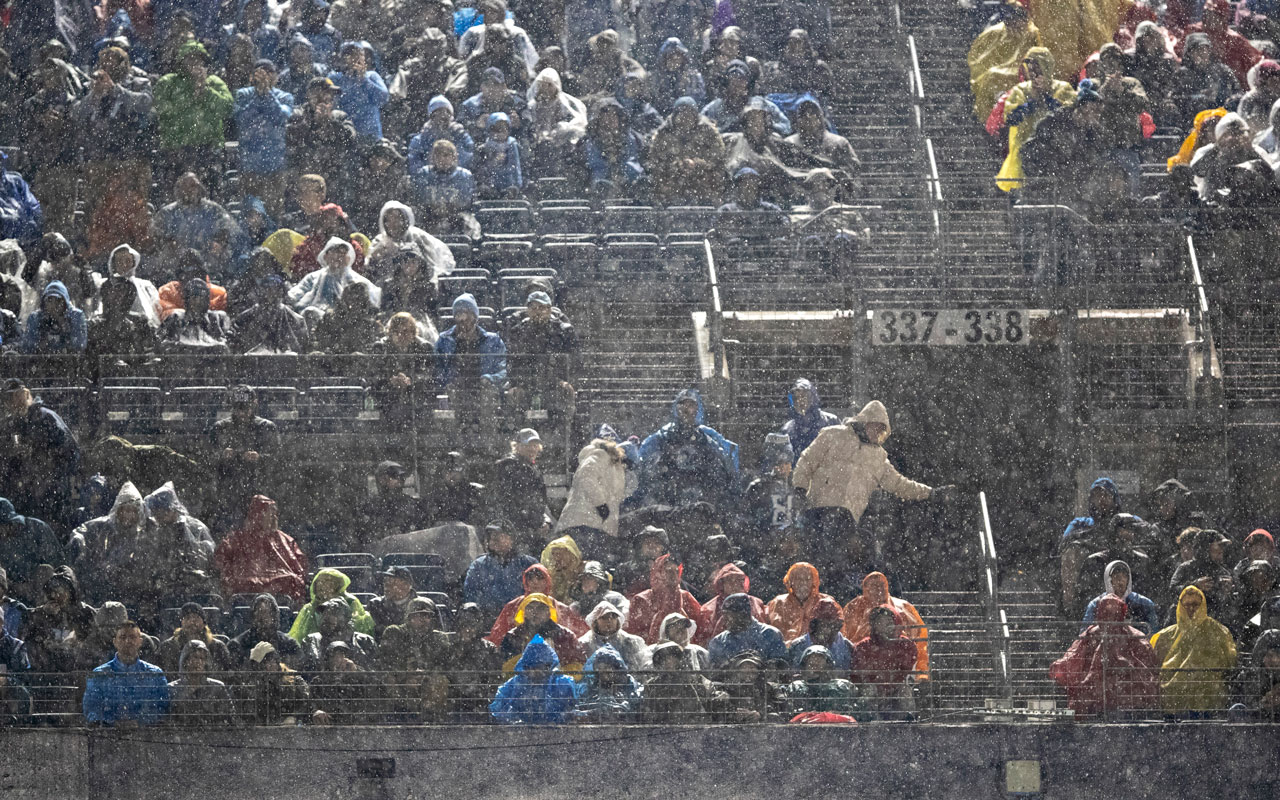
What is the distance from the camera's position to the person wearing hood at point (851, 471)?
1759 centimetres

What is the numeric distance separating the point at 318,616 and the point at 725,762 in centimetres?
302

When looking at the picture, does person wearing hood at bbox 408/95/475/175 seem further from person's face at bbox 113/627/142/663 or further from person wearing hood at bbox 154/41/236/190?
person's face at bbox 113/627/142/663

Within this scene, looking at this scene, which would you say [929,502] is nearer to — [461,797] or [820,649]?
[820,649]

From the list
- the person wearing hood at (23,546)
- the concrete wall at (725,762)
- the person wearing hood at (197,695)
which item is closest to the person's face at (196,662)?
the person wearing hood at (197,695)

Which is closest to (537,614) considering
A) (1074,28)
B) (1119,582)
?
(1119,582)

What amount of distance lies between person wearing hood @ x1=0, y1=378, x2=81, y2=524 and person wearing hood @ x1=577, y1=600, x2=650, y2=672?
464 centimetres

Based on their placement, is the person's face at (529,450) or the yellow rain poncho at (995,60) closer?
the person's face at (529,450)

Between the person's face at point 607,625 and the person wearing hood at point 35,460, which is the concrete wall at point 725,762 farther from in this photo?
the person wearing hood at point 35,460

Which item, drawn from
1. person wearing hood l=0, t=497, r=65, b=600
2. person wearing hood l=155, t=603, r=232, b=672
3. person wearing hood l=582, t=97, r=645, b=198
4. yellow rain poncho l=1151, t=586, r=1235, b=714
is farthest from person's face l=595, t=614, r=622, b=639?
person wearing hood l=582, t=97, r=645, b=198

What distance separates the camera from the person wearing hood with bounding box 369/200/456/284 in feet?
65.2

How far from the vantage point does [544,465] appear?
1864 cm

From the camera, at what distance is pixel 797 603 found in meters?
16.4

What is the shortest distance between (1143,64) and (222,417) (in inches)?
379

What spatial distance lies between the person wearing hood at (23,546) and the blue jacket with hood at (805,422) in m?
5.60
